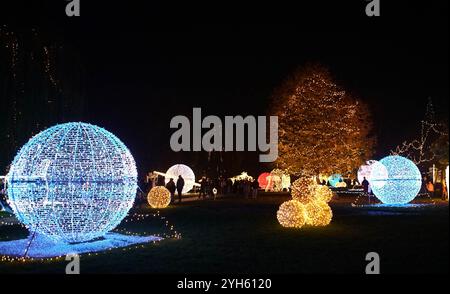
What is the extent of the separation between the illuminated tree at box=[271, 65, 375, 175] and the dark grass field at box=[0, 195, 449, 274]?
768 inches

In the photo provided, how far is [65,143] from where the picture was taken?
34.8ft

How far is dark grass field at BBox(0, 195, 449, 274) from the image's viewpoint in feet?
28.6

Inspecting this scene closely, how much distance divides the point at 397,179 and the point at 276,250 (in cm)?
1448

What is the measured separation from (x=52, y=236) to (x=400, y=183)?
1718cm

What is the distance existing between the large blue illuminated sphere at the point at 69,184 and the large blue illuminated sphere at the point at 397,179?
15643mm

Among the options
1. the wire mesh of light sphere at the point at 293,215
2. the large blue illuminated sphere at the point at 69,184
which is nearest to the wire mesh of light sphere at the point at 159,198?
the wire mesh of light sphere at the point at 293,215

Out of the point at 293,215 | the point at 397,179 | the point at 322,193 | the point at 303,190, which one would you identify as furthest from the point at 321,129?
the point at 293,215

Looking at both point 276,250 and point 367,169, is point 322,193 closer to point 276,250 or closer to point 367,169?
point 276,250

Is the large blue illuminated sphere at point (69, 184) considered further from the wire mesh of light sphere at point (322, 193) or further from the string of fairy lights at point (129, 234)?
the wire mesh of light sphere at point (322, 193)

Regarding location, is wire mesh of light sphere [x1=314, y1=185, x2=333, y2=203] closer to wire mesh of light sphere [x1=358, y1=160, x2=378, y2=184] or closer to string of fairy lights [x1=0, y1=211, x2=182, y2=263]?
string of fairy lights [x1=0, y1=211, x2=182, y2=263]

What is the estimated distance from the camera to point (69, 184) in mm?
10305

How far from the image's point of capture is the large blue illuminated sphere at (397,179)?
75.9 ft

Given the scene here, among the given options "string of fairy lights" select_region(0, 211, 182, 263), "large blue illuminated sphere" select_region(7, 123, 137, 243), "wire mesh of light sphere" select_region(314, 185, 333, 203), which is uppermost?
"large blue illuminated sphere" select_region(7, 123, 137, 243)

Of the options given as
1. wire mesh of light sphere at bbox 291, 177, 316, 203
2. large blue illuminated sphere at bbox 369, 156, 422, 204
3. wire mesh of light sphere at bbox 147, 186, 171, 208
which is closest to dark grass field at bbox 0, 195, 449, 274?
wire mesh of light sphere at bbox 291, 177, 316, 203
